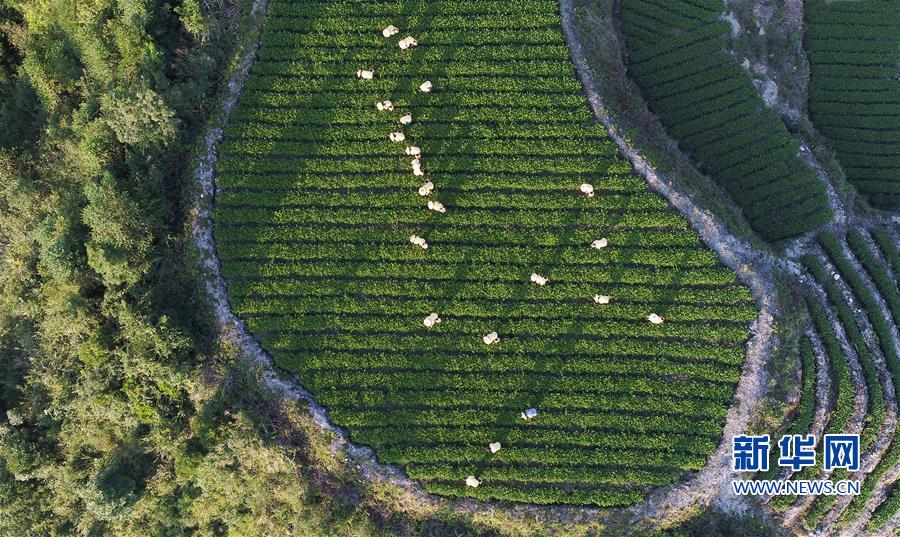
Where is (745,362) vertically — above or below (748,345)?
below

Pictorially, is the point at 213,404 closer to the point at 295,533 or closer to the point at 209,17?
the point at 295,533

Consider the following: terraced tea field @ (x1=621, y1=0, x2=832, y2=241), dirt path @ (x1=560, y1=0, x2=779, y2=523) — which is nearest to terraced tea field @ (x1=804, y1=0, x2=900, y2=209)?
terraced tea field @ (x1=621, y1=0, x2=832, y2=241)

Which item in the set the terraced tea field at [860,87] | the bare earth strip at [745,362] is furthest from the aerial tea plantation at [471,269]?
the terraced tea field at [860,87]

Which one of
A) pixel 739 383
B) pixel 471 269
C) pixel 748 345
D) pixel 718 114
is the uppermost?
pixel 718 114

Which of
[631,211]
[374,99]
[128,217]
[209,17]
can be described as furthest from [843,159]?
[128,217]

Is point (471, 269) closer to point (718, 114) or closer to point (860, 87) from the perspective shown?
point (718, 114)

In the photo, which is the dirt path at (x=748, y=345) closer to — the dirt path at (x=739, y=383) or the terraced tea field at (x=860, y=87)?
the dirt path at (x=739, y=383)

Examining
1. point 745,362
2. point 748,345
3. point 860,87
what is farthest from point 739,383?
point 860,87
